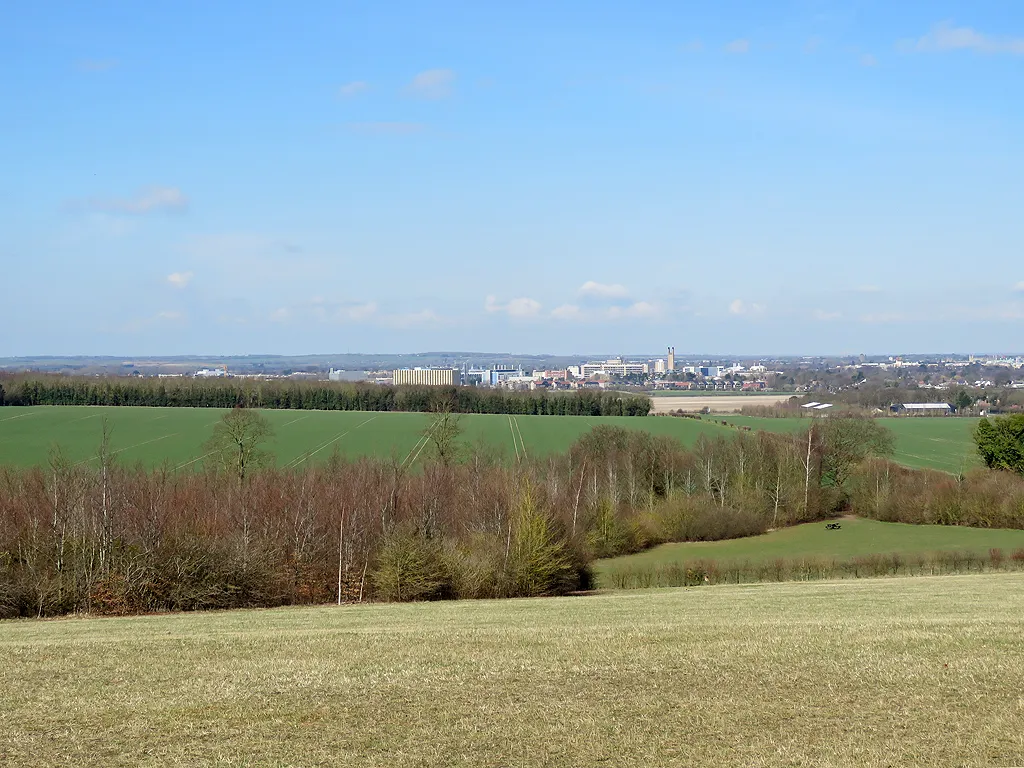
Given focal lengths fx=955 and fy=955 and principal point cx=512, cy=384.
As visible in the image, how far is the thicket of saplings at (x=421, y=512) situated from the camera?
36.7 meters

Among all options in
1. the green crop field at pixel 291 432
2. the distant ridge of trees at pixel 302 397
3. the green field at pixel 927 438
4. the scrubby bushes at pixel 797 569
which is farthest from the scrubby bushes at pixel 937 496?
the distant ridge of trees at pixel 302 397

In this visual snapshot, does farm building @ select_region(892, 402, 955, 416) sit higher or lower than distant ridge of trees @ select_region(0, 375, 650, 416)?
lower

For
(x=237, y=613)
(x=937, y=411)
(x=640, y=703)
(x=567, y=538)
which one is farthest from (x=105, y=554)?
(x=937, y=411)

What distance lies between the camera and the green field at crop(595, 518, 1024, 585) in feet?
188

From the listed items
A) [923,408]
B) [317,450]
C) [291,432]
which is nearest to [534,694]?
[317,450]

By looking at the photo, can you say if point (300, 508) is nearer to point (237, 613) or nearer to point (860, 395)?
point (237, 613)

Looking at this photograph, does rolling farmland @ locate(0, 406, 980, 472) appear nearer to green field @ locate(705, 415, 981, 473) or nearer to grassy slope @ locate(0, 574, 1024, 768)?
green field @ locate(705, 415, 981, 473)

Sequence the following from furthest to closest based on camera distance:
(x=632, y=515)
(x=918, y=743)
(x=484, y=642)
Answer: (x=632, y=515) < (x=484, y=642) < (x=918, y=743)

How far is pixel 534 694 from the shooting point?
1556 cm

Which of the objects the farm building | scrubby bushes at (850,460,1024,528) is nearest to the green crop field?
scrubby bushes at (850,460,1024,528)

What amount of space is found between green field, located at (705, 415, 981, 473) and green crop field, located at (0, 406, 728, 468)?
871 cm

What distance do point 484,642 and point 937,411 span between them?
14062 centimetres

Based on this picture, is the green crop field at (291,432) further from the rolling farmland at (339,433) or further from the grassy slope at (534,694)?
the grassy slope at (534,694)

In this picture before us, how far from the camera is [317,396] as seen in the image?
424 feet
